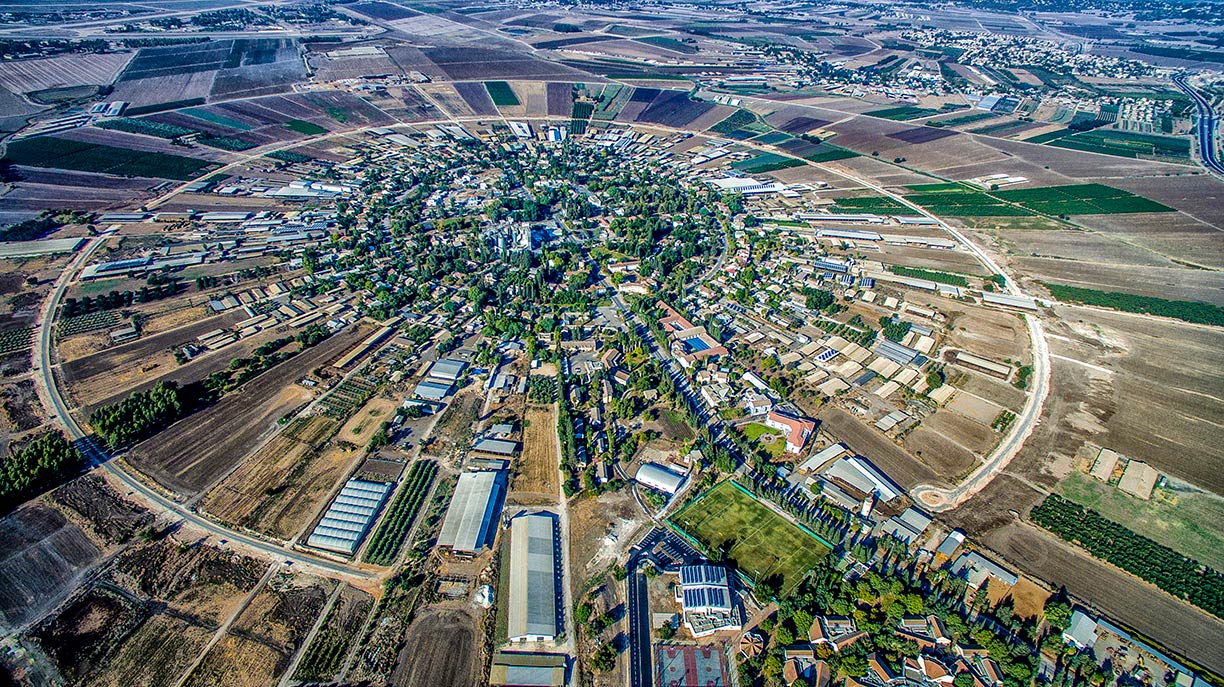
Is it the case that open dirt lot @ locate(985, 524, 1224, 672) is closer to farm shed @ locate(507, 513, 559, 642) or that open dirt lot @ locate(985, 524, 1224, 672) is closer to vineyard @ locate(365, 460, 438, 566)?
farm shed @ locate(507, 513, 559, 642)

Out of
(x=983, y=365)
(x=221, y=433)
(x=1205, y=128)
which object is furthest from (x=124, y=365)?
(x=1205, y=128)

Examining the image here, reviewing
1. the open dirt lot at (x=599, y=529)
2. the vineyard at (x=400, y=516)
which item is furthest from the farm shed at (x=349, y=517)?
the open dirt lot at (x=599, y=529)

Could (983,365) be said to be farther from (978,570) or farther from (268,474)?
(268,474)

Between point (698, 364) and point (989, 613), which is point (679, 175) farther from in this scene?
point (989, 613)

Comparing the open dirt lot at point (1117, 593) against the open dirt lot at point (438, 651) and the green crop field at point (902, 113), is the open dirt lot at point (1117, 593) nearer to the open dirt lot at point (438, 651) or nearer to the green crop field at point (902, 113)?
the open dirt lot at point (438, 651)

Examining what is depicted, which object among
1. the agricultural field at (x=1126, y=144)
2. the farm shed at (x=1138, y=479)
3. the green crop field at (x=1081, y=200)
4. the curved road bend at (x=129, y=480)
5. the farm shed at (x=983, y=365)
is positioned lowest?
the curved road bend at (x=129, y=480)

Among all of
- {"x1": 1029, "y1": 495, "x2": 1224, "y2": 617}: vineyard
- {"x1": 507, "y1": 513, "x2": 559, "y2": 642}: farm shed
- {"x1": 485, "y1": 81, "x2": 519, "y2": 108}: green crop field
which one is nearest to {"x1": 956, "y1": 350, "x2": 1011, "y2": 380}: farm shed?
{"x1": 1029, "y1": 495, "x2": 1224, "y2": 617}: vineyard
